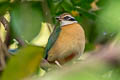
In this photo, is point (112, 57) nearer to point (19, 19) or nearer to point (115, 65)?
point (115, 65)

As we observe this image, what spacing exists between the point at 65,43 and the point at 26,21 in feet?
3.72

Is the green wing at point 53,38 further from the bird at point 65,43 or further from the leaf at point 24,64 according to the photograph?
the leaf at point 24,64

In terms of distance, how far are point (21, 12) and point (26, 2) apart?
255 millimetres

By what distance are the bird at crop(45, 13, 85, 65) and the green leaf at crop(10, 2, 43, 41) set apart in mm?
799

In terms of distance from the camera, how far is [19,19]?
1.34m

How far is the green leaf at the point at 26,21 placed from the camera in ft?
4.03

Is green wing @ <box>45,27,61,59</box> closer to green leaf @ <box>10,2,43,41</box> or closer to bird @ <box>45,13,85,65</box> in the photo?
bird @ <box>45,13,85,65</box>

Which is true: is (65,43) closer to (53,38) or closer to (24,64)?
(53,38)

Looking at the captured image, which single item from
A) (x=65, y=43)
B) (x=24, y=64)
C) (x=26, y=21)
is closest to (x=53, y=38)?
(x=65, y=43)

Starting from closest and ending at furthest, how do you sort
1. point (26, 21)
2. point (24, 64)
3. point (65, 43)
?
point (24, 64)
point (26, 21)
point (65, 43)

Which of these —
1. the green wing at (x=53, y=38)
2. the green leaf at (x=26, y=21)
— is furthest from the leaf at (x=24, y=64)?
the green wing at (x=53, y=38)

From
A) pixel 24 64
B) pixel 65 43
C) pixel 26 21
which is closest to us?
pixel 24 64

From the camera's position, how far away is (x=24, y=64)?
504 millimetres

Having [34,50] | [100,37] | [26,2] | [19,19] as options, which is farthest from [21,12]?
[34,50]
